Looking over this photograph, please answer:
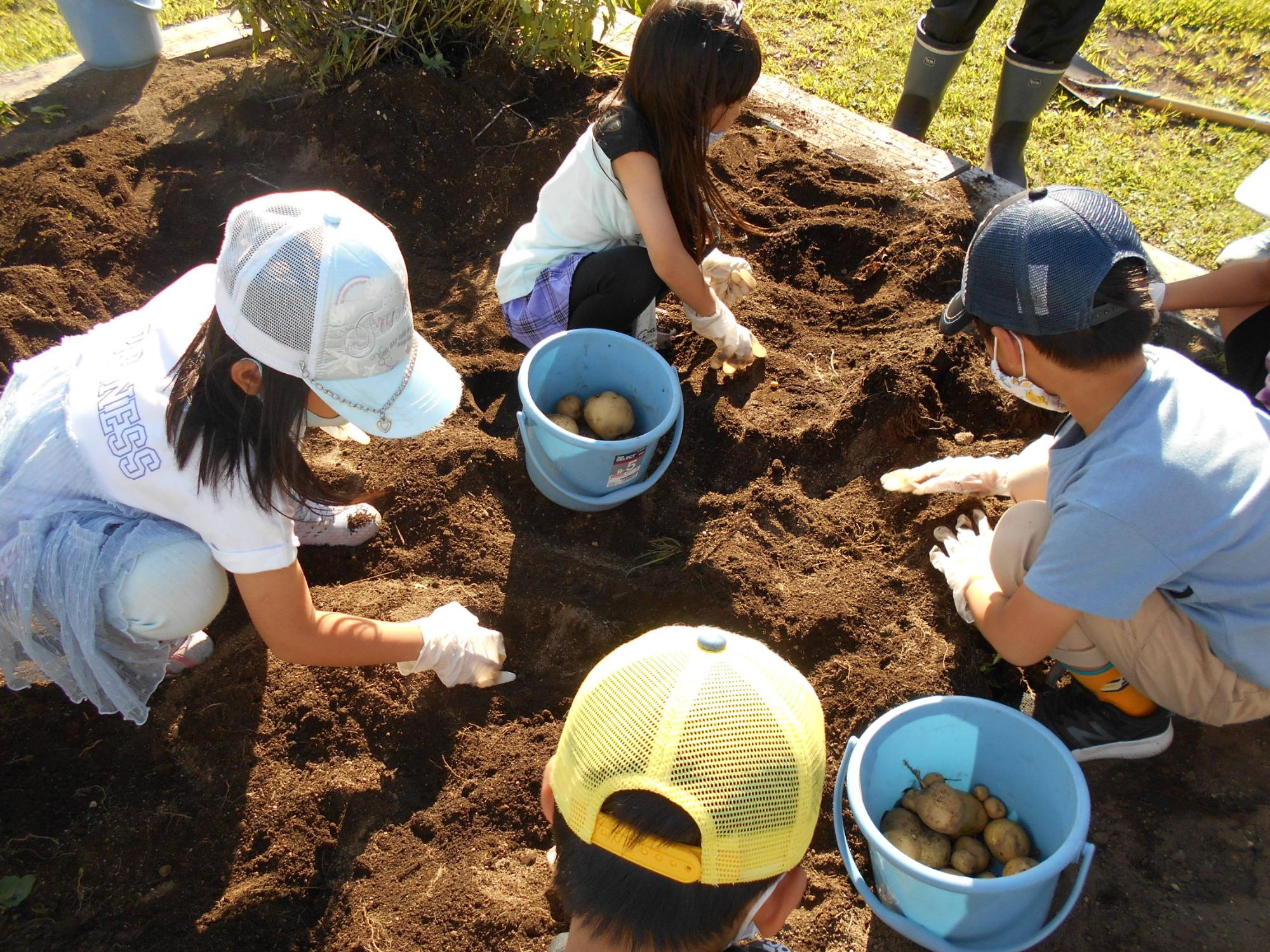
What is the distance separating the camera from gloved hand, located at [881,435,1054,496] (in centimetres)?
217

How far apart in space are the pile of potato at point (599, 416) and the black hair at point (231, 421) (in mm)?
861

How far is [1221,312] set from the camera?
2648 mm

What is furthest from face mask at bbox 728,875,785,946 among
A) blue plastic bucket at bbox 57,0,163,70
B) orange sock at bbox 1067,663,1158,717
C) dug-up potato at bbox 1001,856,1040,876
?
blue plastic bucket at bbox 57,0,163,70

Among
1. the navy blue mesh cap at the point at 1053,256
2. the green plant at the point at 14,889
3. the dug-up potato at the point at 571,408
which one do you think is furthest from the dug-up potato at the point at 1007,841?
the green plant at the point at 14,889

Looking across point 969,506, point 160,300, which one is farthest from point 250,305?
point 969,506

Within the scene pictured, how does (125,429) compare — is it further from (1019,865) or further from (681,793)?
(1019,865)

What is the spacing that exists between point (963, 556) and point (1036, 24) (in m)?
2.31

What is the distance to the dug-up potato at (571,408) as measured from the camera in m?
2.43

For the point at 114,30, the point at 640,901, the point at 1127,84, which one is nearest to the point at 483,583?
the point at 640,901

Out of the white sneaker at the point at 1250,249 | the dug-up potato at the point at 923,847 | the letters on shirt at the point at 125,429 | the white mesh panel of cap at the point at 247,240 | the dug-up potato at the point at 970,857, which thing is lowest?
the dug-up potato at the point at 970,857

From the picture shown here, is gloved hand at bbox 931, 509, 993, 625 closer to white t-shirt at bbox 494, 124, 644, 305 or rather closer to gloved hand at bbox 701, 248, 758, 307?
gloved hand at bbox 701, 248, 758, 307

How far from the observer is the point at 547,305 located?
2615 mm

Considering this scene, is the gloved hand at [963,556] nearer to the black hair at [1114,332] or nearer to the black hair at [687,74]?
the black hair at [1114,332]

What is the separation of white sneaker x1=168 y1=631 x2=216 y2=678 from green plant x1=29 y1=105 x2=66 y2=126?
2.47 meters
